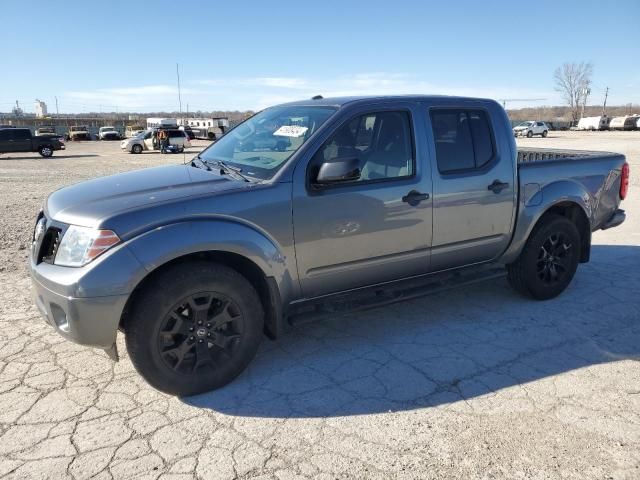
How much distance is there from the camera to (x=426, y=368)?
11.6 ft

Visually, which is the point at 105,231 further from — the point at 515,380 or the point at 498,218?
the point at 498,218

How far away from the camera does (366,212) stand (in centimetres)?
357

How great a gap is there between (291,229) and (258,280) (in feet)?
1.41

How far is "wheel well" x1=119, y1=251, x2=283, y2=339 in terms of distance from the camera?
3.16 m

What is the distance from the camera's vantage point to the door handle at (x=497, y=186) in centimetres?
418

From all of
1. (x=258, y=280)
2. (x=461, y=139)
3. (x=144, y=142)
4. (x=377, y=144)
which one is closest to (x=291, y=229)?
(x=258, y=280)

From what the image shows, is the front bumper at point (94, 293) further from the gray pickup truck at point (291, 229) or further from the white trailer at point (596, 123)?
the white trailer at point (596, 123)

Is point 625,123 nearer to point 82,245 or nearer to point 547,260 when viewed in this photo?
point 547,260

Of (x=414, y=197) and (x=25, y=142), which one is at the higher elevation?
(x=25, y=142)

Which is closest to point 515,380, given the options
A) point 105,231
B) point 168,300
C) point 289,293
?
point 289,293

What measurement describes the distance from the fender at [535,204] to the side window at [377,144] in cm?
131

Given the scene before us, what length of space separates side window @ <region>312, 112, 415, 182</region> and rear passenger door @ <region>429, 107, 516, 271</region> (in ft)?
0.85

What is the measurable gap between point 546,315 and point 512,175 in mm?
1322

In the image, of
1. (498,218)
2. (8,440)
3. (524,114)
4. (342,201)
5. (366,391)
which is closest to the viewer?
(8,440)
